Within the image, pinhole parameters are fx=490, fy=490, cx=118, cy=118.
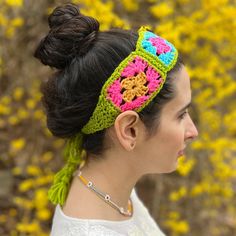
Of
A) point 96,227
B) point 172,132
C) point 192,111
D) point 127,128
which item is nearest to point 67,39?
point 127,128

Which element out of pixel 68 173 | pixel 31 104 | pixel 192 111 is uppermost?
pixel 68 173

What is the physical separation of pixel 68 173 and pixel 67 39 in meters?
0.49

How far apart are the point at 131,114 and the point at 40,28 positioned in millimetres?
1878

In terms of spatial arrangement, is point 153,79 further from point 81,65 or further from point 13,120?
point 13,120

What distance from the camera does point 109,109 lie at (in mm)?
1468

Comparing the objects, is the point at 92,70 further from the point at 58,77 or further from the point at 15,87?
the point at 15,87

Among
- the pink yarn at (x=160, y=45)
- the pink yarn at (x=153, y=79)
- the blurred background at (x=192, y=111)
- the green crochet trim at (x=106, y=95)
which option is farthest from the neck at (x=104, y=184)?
the blurred background at (x=192, y=111)

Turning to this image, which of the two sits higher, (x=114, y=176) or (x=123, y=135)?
(x=123, y=135)

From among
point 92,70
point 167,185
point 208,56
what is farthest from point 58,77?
point 167,185

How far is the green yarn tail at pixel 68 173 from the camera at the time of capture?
1.65 m

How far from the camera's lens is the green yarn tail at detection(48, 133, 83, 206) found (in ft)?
5.40

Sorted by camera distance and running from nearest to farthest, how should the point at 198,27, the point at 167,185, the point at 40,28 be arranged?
the point at 198,27 < the point at 40,28 < the point at 167,185

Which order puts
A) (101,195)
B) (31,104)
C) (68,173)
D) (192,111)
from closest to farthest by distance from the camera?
1. (101,195)
2. (68,173)
3. (31,104)
4. (192,111)

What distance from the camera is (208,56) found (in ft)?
10.8
